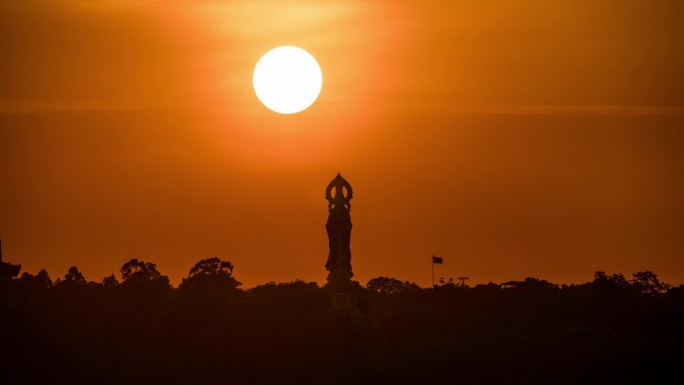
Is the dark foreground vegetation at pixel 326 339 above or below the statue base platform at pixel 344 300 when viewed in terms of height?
below

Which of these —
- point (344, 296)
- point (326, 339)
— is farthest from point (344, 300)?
point (326, 339)

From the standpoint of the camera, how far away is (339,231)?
335ft

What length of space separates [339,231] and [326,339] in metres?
11.3

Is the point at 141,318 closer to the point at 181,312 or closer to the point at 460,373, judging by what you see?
the point at 181,312

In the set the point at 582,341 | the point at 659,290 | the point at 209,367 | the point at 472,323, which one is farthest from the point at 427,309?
the point at 659,290

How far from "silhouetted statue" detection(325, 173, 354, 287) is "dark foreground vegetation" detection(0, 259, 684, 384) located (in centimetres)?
165

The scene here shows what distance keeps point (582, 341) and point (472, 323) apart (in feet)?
24.9

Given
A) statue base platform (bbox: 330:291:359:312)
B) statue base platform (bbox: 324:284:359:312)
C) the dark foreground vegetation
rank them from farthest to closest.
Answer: statue base platform (bbox: 324:284:359:312) < statue base platform (bbox: 330:291:359:312) < the dark foreground vegetation

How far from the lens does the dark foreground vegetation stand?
87.1 m

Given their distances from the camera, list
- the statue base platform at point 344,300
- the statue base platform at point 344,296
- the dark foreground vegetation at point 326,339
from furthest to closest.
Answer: the statue base platform at point 344,296 < the statue base platform at point 344,300 < the dark foreground vegetation at point 326,339

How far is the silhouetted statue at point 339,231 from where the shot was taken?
10175 centimetres

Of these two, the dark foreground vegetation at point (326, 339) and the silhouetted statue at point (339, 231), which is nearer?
the dark foreground vegetation at point (326, 339)

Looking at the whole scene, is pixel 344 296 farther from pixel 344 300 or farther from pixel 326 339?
pixel 326 339

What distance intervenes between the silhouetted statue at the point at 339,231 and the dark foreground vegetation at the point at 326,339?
5.41ft
